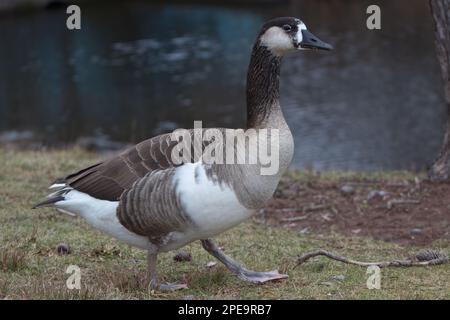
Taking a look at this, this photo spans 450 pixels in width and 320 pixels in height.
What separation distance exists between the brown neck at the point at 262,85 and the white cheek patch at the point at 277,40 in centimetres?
5

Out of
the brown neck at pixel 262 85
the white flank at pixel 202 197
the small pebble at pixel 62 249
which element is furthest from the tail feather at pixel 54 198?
the brown neck at pixel 262 85

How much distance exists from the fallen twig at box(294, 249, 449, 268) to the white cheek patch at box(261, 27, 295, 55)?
1690 mm

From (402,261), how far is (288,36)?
6.99 feet

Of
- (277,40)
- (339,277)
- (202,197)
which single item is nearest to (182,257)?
(339,277)

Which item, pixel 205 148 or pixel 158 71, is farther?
pixel 158 71

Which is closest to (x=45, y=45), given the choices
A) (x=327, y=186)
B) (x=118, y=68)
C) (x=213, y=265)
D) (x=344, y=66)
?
(x=118, y=68)

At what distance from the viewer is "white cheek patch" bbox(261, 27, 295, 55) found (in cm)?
560

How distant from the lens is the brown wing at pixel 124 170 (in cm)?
546

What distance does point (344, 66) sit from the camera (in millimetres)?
23656

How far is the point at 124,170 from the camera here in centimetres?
557

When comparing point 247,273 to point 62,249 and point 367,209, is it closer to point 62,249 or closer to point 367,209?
point 62,249

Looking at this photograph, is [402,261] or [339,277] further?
[402,261]

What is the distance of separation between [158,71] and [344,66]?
5.97m

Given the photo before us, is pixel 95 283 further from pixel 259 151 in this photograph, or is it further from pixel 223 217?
pixel 259 151
